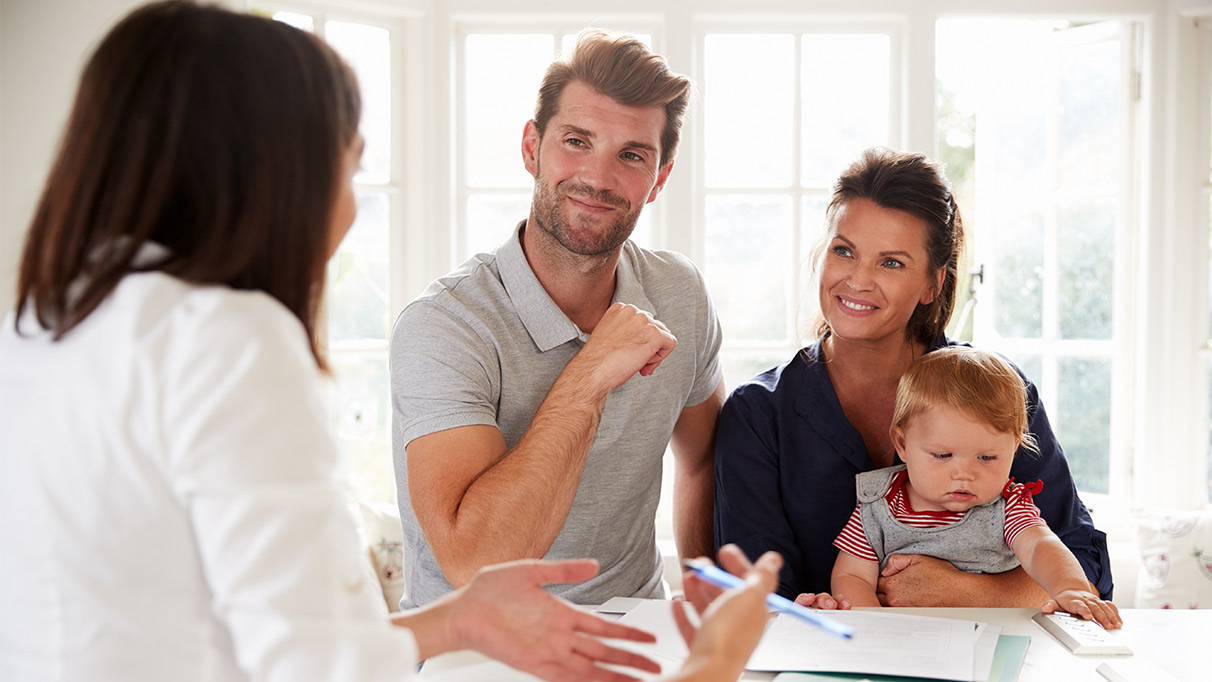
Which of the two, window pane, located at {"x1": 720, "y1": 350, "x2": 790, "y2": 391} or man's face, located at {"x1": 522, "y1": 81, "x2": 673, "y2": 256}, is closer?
man's face, located at {"x1": 522, "y1": 81, "x2": 673, "y2": 256}

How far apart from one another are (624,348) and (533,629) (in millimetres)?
635

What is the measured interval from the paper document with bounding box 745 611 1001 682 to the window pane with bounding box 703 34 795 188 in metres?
2.12

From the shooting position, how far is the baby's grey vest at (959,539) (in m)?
1.66

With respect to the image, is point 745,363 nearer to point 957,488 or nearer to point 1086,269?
point 1086,269

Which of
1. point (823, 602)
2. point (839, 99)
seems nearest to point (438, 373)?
point (823, 602)

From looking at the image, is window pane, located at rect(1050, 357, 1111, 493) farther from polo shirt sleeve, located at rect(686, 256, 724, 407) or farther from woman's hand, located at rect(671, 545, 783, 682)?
woman's hand, located at rect(671, 545, 783, 682)

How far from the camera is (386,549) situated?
2.82m

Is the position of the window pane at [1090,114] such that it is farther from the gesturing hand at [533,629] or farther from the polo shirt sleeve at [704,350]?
the gesturing hand at [533,629]

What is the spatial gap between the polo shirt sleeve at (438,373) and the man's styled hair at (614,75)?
0.50 m

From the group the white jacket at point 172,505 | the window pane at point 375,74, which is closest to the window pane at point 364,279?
the window pane at point 375,74

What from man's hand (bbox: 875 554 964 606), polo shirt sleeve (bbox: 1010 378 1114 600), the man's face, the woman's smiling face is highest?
the man's face

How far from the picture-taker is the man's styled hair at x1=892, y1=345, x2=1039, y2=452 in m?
1.66

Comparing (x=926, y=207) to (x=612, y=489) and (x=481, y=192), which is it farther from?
(x=481, y=192)

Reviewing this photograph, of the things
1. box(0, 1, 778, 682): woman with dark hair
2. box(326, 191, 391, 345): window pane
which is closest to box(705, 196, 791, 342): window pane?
box(326, 191, 391, 345): window pane
